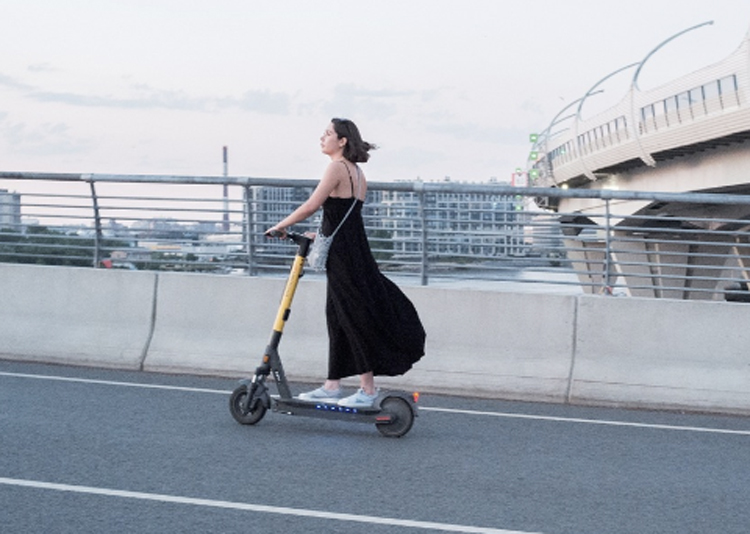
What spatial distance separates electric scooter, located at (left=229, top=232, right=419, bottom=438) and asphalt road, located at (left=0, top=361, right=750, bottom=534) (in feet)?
0.40

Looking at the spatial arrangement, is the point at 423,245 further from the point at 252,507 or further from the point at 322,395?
the point at 252,507

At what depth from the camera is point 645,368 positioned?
35.8 ft

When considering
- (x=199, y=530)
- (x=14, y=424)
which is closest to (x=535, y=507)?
(x=199, y=530)

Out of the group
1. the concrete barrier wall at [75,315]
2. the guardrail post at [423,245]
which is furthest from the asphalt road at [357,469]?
the guardrail post at [423,245]

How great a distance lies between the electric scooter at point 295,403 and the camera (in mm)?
8719

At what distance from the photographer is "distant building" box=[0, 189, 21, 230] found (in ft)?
44.9

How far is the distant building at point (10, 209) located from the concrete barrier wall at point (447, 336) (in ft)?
3.08

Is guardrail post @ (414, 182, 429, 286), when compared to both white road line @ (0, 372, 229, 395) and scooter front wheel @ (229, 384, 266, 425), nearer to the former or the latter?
white road line @ (0, 372, 229, 395)

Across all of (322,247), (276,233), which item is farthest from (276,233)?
(322,247)

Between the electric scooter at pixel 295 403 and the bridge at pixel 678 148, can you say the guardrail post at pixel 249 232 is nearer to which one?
the electric scooter at pixel 295 403

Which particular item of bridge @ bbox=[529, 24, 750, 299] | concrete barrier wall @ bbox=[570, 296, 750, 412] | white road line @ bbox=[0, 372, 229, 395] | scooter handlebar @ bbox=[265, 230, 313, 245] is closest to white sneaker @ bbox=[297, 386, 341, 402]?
scooter handlebar @ bbox=[265, 230, 313, 245]

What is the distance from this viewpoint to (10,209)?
1438cm

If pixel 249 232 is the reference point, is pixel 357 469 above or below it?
below

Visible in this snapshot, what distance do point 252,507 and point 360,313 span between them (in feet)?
8.10
